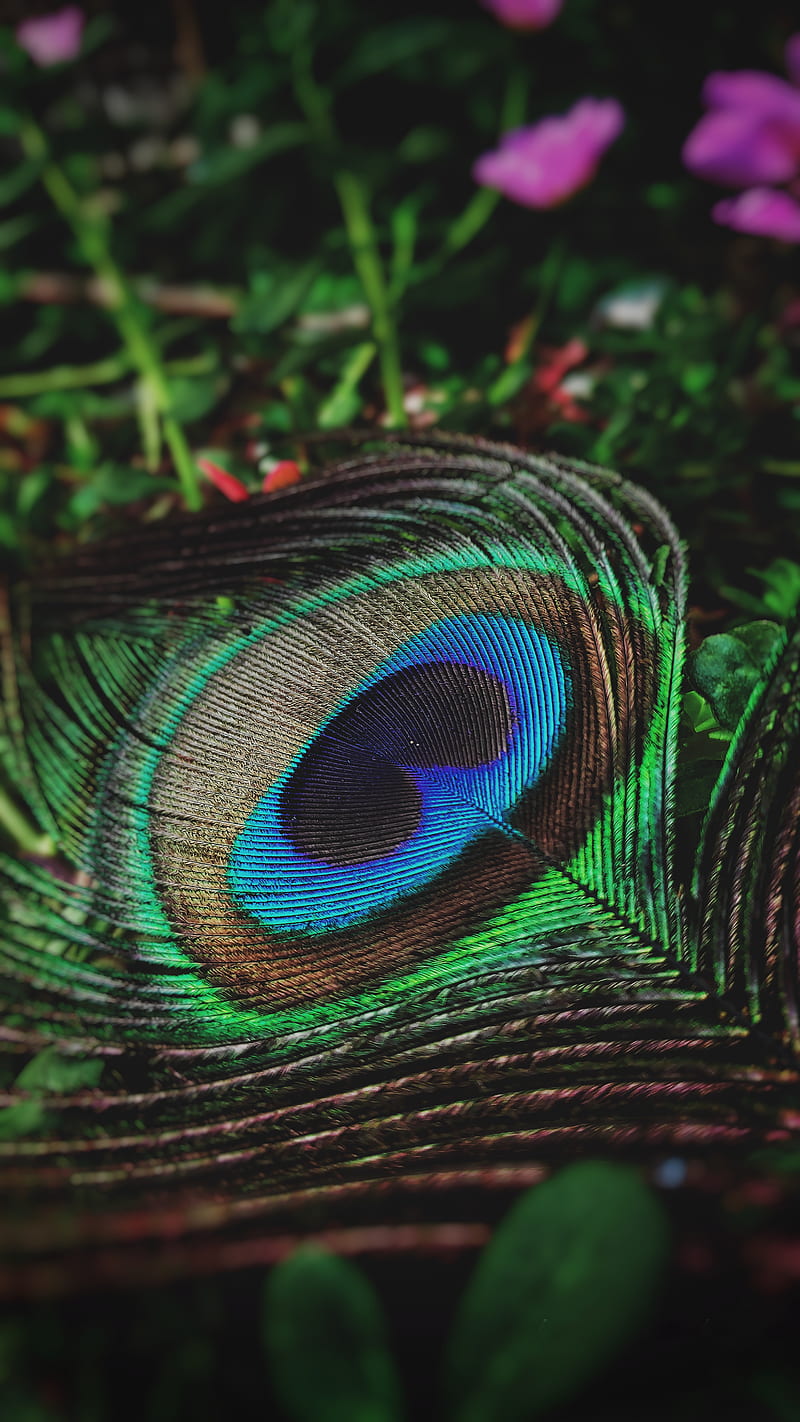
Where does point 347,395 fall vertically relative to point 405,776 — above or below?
above

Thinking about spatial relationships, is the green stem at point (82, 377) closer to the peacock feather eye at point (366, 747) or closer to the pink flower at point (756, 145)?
the peacock feather eye at point (366, 747)

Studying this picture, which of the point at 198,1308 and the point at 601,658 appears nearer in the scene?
the point at 198,1308

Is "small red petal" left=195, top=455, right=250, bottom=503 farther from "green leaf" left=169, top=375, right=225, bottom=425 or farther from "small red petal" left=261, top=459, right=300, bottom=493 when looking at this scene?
"green leaf" left=169, top=375, right=225, bottom=425

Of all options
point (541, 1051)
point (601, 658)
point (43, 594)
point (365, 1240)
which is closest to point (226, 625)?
point (43, 594)

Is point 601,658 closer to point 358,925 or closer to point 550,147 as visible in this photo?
point 358,925

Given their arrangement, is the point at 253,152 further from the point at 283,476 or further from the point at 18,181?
the point at 283,476

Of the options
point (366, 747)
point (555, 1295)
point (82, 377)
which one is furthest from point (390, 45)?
point (555, 1295)

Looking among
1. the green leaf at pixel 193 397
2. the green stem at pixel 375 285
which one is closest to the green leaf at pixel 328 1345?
the green stem at pixel 375 285
